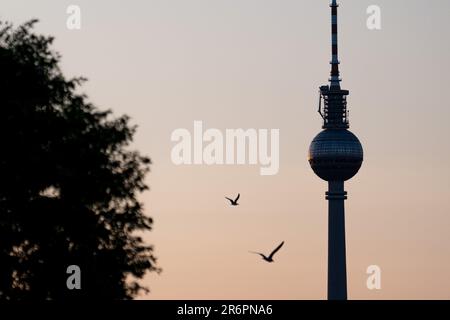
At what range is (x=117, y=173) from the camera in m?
75.0

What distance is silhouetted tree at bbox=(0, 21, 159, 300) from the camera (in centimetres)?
7000

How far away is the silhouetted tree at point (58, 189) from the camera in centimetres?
7000

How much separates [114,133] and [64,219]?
5.30 metres

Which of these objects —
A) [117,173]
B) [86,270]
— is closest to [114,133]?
[117,173]

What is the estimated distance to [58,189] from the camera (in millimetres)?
72000
